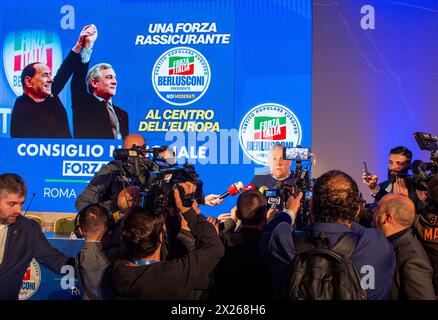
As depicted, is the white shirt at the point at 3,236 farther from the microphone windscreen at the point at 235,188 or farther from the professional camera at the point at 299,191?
the microphone windscreen at the point at 235,188

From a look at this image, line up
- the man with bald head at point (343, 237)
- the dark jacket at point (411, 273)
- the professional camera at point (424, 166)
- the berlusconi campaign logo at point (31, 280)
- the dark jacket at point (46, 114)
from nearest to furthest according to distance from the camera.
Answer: the man with bald head at point (343, 237) < the dark jacket at point (411, 273) < the berlusconi campaign logo at point (31, 280) < the professional camera at point (424, 166) < the dark jacket at point (46, 114)

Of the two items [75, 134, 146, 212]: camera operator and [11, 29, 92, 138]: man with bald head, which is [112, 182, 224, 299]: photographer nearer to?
[75, 134, 146, 212]: camera operator

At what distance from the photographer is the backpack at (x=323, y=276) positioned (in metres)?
1.90

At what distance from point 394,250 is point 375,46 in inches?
153

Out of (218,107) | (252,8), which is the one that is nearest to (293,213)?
(218,107)


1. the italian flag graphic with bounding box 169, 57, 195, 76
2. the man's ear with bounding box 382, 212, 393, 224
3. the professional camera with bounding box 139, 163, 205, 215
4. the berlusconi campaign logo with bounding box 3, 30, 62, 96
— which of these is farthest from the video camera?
the berlusconi campaign logo with bounding box 3, 30, 62, 96

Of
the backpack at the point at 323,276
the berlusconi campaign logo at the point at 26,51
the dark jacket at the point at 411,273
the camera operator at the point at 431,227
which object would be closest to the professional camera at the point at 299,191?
the camera operator at the point at 431,227

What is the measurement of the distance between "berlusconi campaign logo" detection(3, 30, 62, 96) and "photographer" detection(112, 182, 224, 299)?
4.76m

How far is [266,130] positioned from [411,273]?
3.71m

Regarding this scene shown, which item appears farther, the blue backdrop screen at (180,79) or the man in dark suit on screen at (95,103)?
the man in dark suit on screen at (95,103)

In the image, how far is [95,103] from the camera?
6.44m

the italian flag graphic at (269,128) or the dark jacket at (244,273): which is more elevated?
the italian flag graphic at (269,128)

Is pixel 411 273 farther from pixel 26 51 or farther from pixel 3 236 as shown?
pixel 26 51

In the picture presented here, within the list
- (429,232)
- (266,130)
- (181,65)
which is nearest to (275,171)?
(266,130)
